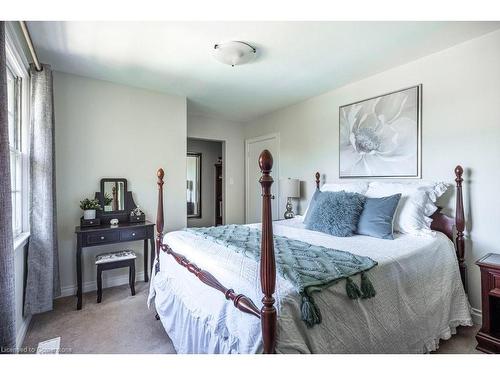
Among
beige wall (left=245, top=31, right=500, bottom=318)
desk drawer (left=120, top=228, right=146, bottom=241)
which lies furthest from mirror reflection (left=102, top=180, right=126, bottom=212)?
beige wall (left=245, top=31, right=500, bottom=318)

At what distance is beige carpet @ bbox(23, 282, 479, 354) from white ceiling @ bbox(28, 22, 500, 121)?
2.36 meters

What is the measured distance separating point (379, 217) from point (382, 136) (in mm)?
1098

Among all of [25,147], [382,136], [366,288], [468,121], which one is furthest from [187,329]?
[468,121]

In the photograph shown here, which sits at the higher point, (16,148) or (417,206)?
(16,148)

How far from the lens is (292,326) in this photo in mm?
1028

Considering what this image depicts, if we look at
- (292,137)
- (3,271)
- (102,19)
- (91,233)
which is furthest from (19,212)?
(292,137)

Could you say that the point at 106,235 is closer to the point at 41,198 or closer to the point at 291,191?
the point at 41,198

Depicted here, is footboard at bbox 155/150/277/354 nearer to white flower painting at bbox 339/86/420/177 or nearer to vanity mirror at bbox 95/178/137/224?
white flower painting at bbox 339/86/420/177

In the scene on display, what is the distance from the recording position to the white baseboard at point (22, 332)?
1.88 m

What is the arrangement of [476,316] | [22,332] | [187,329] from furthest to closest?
[476,316] → [22,332] → [187,329]

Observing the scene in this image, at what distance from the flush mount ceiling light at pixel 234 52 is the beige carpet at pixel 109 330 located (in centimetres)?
236

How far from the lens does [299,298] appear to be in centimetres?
109

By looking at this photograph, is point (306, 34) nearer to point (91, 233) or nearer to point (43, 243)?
point (91, 233)

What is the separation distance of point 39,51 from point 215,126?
2.70 metres
